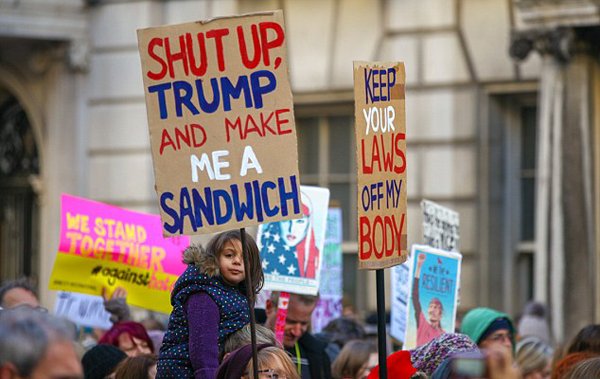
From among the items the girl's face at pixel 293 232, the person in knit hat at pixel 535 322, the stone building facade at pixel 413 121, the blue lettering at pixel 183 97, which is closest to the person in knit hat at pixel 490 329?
the girl's face at pixel 293 232

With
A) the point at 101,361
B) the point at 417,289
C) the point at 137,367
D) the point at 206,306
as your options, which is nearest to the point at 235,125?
the point at 206,306

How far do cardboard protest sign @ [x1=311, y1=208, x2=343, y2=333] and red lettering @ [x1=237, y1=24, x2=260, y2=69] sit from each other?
14.4ft

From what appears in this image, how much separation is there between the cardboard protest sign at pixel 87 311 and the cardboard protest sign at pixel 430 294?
2.41 m

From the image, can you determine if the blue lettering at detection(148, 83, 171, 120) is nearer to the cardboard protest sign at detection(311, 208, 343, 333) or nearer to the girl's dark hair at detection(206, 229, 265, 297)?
the girl's dark hair at detection(206, 229, 265, 297)

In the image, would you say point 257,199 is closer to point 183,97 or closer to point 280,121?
point 280,121

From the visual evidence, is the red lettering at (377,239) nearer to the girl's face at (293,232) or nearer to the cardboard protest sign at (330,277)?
the girl's face at (293,232)

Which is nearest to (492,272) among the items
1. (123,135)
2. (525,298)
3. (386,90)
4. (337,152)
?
(525,298)

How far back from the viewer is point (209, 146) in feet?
17.6

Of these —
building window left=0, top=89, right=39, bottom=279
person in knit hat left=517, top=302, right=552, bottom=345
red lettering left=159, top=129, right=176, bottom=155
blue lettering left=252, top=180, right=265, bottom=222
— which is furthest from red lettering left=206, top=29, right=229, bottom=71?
→ building window left=0, top=89, right=39, bottom=279

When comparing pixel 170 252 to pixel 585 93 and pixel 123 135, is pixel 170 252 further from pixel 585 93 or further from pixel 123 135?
pixel 123 135

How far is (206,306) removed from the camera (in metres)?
5.56

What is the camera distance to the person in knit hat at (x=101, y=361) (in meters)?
6.66

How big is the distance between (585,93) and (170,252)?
477 centimetres

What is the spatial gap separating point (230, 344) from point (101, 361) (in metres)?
1.30
